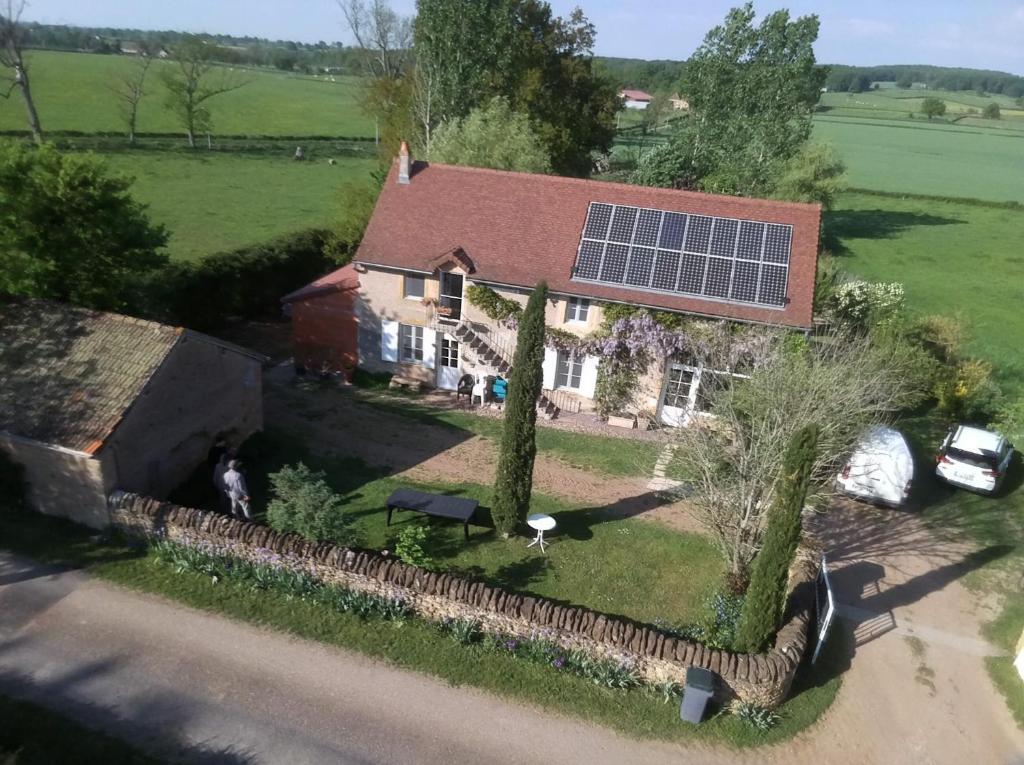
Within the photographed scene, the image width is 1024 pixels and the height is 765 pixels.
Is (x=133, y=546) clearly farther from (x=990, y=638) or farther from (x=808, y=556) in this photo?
(x=990, y=638)

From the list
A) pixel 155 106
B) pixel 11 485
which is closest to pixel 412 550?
pixel 11 485

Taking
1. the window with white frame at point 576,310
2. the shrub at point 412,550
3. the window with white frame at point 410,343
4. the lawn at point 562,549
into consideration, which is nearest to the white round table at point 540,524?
the lawn at point 562,549

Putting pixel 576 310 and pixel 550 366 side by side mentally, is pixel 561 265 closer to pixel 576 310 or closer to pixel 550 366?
pixel 576 310

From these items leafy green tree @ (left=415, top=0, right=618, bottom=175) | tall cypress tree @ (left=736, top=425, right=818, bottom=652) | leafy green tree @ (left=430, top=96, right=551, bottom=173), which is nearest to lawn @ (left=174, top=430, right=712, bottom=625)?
tall cypress tree @ (left=736, top=425, right=818, bottom=652)

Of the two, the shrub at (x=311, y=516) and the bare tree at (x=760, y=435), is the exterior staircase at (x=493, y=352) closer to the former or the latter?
the bare tree at (x=760, y=435)

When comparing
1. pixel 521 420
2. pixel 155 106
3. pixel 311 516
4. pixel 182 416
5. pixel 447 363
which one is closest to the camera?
pixel 311 516

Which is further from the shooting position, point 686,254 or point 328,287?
point 328,287
